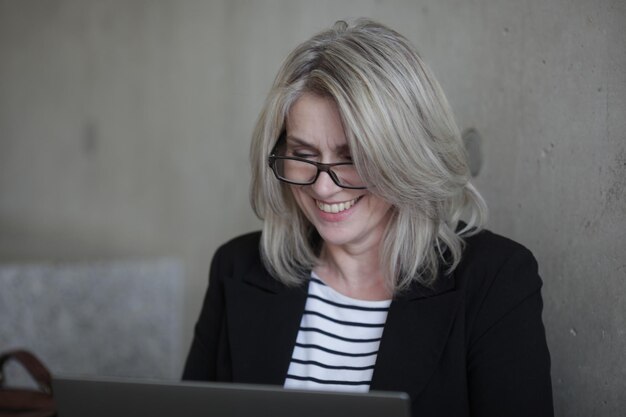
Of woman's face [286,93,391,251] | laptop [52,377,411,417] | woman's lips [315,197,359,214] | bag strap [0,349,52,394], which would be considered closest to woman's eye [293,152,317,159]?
woman's face [286,93,391,251]

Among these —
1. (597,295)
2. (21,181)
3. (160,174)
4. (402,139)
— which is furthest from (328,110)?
(21,181)

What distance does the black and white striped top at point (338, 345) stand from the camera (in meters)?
1.80

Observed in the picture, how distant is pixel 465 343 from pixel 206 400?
69 centimetres

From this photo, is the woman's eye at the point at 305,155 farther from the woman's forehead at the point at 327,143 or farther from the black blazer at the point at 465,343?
the black blazer at the point at 465,343

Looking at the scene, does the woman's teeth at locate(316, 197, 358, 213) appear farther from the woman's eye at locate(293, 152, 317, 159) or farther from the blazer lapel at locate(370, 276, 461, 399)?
the blazer lapel at locate(370, 276, 461, 399)

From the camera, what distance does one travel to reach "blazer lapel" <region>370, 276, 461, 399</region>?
1.70 metres

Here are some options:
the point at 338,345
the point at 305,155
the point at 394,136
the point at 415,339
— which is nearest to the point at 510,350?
the point at 415,339

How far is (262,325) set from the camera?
1943mm

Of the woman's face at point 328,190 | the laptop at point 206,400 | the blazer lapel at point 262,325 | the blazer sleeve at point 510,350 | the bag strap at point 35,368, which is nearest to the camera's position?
the laptop at point 206,400

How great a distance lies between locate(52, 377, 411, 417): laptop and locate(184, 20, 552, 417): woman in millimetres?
559

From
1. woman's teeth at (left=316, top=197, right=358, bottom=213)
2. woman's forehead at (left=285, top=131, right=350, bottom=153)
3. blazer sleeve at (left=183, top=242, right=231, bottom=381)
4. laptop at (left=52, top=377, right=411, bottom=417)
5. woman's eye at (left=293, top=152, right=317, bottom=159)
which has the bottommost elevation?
blazer sleeve at (left=183, top=242, right=231, bottom=381)

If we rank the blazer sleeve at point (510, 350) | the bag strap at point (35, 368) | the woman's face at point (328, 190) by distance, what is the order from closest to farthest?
the blazer sleeve at point (510, 350)
the woman's face at point (328, 190)
the bag strap at point (35, 368)

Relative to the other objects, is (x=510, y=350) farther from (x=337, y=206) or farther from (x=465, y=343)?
(x=337, y=206)

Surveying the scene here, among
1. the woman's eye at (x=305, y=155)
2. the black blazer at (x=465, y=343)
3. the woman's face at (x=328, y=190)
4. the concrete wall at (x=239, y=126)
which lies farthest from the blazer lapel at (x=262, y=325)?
the concrete wall at (x=239, y=126)
